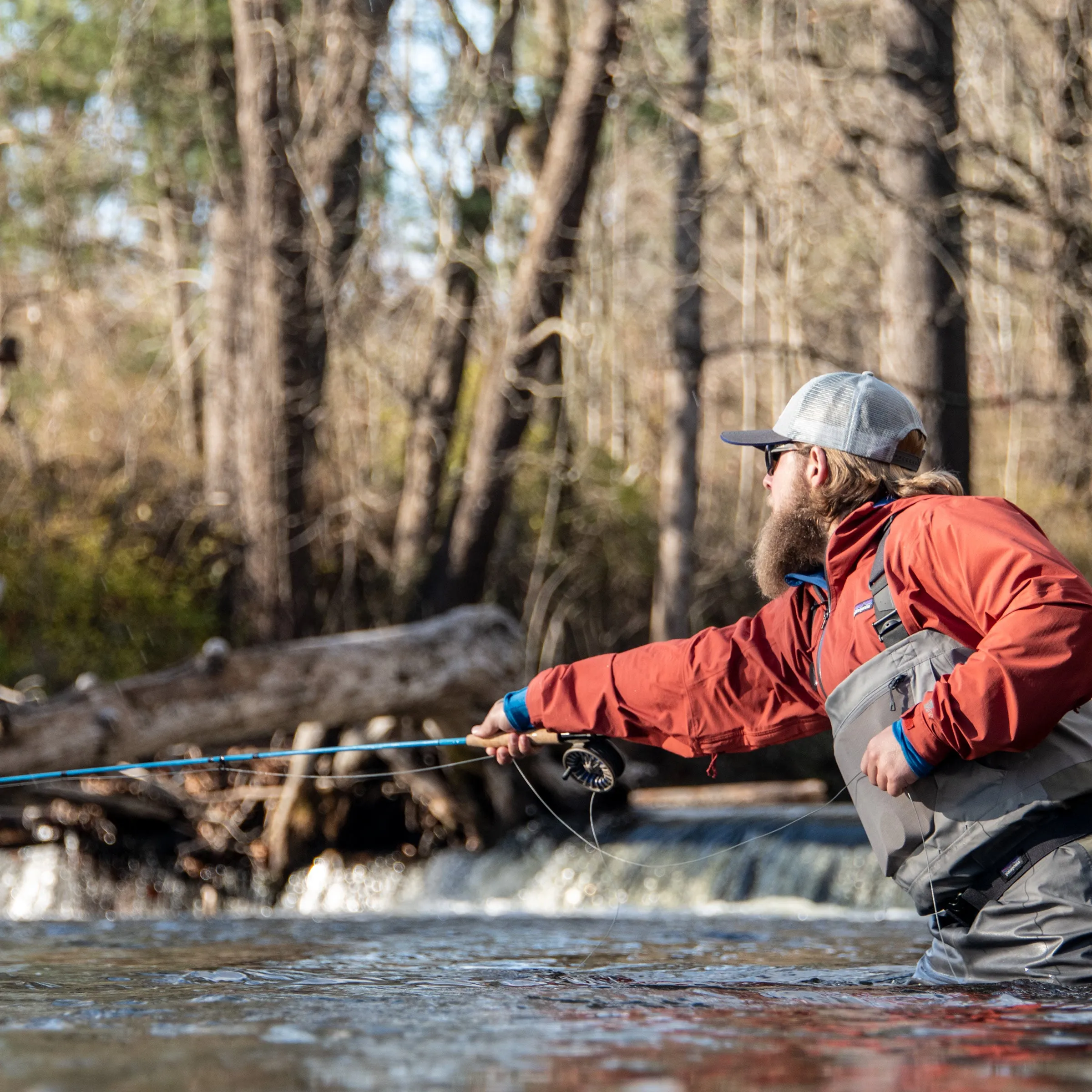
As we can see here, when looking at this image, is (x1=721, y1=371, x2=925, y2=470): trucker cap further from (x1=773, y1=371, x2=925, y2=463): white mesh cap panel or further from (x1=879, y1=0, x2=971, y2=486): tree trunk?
(x1=879, y1=0, x2=971, y2=486): tree trunk

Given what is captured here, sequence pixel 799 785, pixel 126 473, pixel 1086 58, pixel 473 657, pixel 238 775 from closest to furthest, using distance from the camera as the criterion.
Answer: pixel 473 657 < pixel 238 775 < pixel 799 785 < pixel 1086 58 < pixel 126 473

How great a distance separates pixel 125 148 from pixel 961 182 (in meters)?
7.23

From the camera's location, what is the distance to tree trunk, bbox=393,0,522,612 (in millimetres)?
13352

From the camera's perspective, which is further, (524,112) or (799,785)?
(524,112)

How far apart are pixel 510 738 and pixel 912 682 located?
1.30 m

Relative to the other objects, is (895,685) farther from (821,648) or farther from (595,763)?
(595,763)

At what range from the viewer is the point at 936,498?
361 cm

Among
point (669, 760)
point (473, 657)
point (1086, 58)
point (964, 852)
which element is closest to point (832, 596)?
point (964, 852)

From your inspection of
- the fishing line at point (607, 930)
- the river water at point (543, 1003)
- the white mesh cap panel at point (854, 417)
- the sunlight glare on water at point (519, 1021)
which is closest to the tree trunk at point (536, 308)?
the fishing line at point (607, 930)

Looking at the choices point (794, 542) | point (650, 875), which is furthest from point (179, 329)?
point (794, 542)

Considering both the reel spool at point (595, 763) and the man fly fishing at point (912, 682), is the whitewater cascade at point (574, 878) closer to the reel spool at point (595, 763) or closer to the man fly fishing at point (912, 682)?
the reel spool at point (595, 763)

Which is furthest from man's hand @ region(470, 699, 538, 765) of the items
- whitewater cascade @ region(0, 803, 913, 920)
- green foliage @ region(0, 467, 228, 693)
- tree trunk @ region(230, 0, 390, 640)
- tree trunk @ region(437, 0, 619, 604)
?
tree trunk @ region(437, 0, 619, 604)

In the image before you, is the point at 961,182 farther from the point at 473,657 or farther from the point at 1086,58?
the point at 473,657

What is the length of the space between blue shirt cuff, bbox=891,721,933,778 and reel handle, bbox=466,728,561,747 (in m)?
1.24
